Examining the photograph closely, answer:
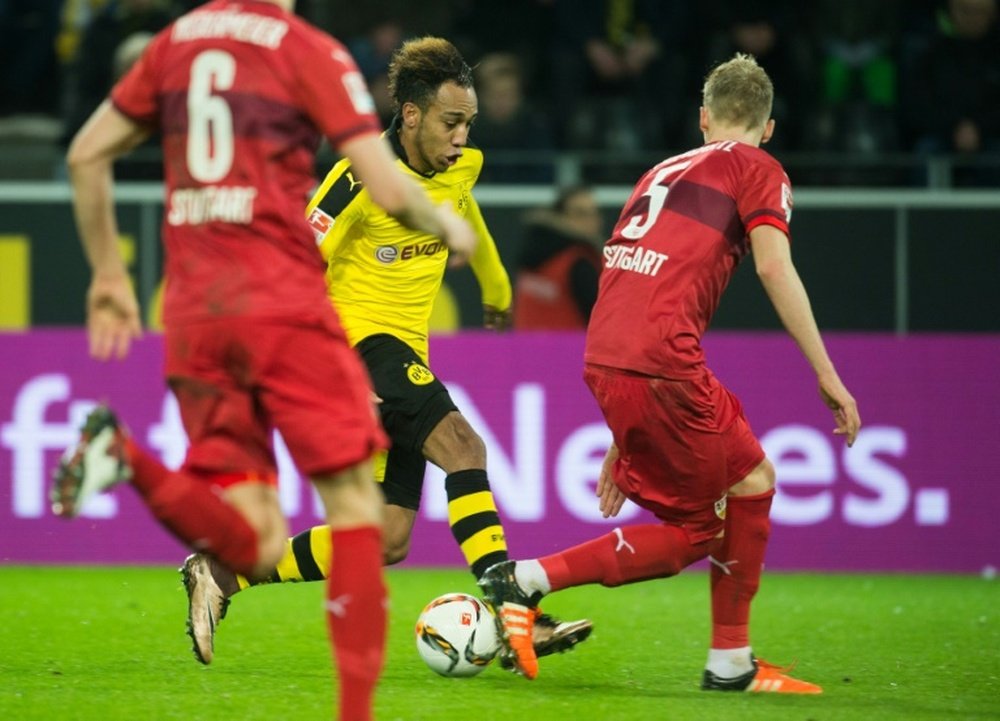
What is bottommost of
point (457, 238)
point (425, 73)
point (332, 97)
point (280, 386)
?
point (280, 386)

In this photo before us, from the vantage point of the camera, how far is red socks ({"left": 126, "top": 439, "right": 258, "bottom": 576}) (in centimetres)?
431

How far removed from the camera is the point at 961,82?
11.8 m

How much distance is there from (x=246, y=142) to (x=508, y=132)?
7.38m

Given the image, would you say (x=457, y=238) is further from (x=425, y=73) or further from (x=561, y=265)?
(x=561, y=265)

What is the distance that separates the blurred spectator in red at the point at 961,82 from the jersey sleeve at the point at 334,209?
21.8 feet

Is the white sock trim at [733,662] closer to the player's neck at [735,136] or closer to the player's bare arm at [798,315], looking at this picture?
the player's bare arm at [798,315]

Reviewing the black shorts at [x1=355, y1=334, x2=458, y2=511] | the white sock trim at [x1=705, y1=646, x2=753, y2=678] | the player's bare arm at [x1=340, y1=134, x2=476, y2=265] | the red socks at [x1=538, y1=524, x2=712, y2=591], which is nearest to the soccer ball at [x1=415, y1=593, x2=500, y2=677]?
the red socks at [x1=538, y1=524, x2=712, y2=591]

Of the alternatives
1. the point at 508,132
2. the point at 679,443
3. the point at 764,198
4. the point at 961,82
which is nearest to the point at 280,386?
the point at 679,443

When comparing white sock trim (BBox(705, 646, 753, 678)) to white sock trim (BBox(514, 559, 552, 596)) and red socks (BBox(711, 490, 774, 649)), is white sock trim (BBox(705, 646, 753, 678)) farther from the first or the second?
white sock trim (BBox(514, 559, 552, 596))

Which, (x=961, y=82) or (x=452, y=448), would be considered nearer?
(x=452, y=448)

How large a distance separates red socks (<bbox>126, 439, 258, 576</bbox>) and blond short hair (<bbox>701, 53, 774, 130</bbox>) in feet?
7.16

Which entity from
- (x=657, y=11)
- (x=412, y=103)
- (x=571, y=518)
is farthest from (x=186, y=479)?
(x=657, y=11)

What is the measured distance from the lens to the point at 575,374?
368 inches

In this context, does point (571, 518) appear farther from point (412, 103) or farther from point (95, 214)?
point (95, 214)
